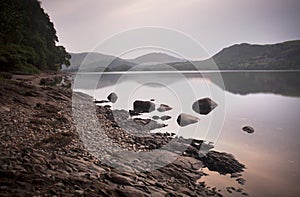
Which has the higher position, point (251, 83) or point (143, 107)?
point (251, 83)

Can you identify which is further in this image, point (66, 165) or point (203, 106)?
point (203, 106)

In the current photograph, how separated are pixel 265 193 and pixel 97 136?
28.1ft

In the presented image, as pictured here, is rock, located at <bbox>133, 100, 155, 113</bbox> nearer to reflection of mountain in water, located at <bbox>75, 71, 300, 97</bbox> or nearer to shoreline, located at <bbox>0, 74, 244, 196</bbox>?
shoreline, located at <bbox>0, 74, 244, 196</bbox>

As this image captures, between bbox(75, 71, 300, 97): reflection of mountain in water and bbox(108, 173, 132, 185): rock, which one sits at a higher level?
bbox(75, 71, 300, 97): reflection of mountain in water

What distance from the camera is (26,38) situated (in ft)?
144

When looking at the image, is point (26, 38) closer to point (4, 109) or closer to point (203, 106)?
point (203, 106)

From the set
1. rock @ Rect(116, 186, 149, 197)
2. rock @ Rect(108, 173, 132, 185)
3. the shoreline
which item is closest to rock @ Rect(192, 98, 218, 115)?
the shoreline

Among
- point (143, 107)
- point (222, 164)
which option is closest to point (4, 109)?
point (222, 164)

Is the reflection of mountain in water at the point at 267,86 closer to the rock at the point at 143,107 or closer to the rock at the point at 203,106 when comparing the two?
the rock at the point at 203,106

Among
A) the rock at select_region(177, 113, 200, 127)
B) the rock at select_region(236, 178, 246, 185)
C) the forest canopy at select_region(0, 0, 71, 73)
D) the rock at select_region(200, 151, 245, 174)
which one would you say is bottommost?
the rock at select_region(236, 178, 246, 185)

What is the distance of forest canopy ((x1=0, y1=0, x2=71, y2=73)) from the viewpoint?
96.4 ft

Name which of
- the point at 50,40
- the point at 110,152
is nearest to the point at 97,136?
the point at 110,152

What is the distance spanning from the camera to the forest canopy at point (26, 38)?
2939 centimetres

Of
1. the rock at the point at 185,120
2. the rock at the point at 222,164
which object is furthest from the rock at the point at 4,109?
the rock at the point at 185,120
